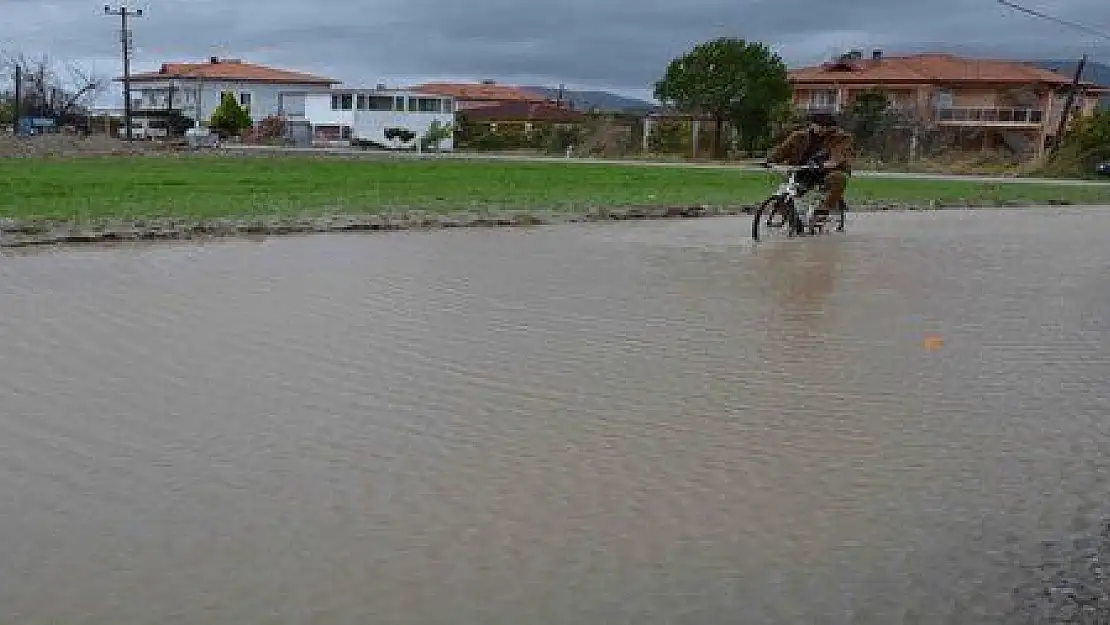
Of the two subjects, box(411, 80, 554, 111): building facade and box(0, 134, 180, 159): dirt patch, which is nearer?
box(0, 134, 180, 159): dirt patch

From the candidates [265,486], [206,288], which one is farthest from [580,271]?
[265,486]

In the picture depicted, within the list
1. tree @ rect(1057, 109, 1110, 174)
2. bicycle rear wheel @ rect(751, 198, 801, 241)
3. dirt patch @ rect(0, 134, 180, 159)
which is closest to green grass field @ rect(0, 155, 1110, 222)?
bicycle rear wheel @ rect(751, 198, 801, 241)

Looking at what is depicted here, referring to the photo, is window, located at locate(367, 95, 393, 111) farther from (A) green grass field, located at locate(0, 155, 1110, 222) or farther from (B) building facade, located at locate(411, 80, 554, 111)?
(A) green grass field, located at locate(0, 155, 1110, 222)

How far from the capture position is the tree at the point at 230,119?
8706 cm

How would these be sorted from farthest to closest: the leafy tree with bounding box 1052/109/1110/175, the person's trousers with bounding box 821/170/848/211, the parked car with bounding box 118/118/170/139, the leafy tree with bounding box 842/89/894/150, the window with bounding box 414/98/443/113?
the window with bounding box 414/98/443/113, the parked car with bounding box 118/118/170/139, the leafy tree with bounding box 842/89/894/150, the leafy tree with bounding box 1052/109/1110/175, the person's trousers with bounding box 821/170/848/211

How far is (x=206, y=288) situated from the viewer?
10469 mm

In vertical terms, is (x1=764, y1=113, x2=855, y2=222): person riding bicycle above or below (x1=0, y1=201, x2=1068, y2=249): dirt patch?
above

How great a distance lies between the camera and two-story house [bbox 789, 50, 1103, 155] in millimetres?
69938

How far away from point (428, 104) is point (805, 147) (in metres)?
74.0

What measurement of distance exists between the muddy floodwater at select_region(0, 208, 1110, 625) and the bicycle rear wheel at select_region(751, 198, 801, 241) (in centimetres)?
564

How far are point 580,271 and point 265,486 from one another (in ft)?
25.7

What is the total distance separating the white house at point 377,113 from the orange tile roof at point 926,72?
24.4 meters

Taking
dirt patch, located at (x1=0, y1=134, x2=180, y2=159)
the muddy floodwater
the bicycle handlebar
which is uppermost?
the bicycle handlebar

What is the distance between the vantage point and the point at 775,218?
17.2 metres
